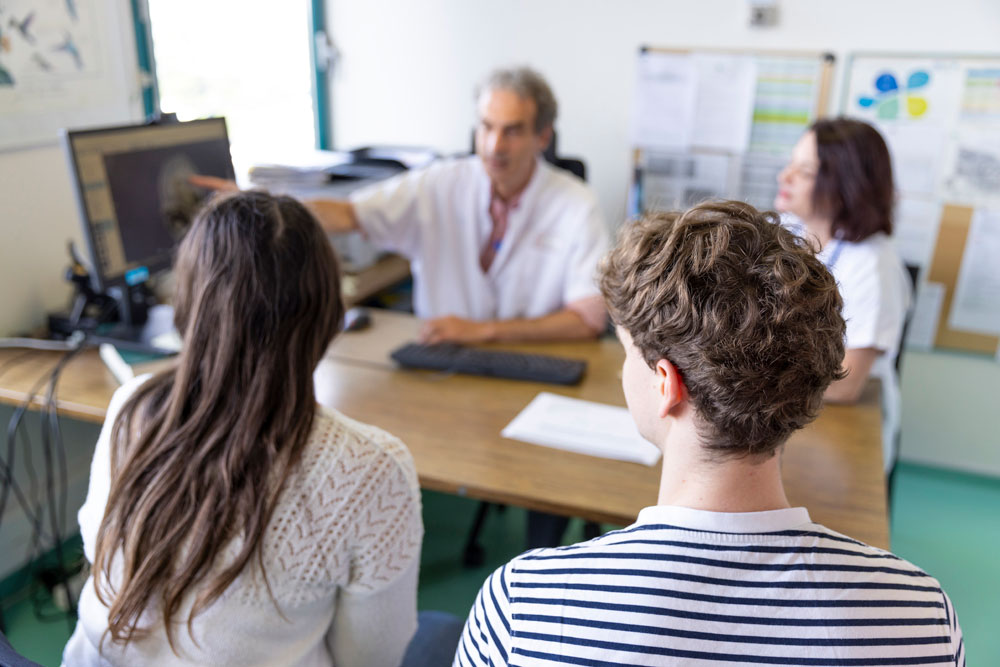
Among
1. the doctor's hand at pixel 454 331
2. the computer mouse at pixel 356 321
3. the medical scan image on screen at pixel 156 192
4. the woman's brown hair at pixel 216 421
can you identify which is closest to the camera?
the woman's brown hair at pixel 216 421

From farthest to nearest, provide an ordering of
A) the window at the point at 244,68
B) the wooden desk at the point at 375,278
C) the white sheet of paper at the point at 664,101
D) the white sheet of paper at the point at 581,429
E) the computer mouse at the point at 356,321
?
the white sheet of paper at the point at 664,101 → the window at the point at 244,68 → the wooden desk at the point at 375,278 → the computer mouse at the point at 356,321 → the white sheet of paper at the point at 581,429

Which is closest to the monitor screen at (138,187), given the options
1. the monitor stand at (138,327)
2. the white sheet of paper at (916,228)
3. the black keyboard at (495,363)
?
the monitor stand at (138,327)

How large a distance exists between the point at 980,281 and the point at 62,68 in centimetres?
310

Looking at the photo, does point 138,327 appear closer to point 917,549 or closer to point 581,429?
point 581,429

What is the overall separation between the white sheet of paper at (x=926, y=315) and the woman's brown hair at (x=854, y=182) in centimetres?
128

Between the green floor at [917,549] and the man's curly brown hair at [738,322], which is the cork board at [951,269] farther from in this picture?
the man's curly brown hair at [738,322]

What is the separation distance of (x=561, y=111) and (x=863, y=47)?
114 cm

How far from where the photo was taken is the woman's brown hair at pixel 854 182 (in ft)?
6.24

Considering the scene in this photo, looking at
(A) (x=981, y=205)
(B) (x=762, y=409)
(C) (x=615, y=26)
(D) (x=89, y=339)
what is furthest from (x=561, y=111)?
(B) (x=762, y=409)

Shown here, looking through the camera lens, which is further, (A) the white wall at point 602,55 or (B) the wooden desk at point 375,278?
(A) the white wall at point 602,55

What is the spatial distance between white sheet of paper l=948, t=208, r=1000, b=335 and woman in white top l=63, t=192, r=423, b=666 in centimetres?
264

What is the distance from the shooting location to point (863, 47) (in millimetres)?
2895

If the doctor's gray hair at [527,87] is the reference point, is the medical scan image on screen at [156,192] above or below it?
below

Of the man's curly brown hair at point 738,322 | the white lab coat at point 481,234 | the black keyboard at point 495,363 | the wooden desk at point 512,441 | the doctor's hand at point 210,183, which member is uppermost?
the man's curly brown hair at point 738,322
